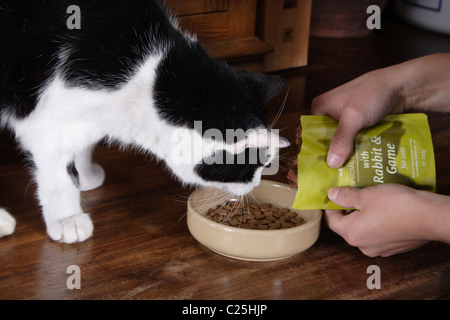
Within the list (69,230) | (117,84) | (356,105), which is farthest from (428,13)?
(69,230)

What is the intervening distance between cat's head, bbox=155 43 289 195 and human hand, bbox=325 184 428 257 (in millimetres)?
163

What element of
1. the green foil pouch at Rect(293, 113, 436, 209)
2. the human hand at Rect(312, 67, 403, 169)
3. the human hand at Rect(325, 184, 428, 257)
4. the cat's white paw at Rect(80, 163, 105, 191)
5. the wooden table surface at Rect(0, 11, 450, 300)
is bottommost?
the wooden table surface at Rect(0, 11, 450, 300)

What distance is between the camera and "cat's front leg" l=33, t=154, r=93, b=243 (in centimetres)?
112

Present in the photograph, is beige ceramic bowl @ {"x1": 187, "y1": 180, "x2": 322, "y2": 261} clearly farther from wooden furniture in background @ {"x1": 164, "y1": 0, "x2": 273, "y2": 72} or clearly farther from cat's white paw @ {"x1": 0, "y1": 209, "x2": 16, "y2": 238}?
wooden furniture in background @ {"x1": 164, "y1": 0, "x2": 273, "y2": 72}

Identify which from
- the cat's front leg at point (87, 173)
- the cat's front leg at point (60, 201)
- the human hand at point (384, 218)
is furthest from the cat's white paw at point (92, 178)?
the human hand at point (384, 218)

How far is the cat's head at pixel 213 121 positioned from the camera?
3.24ft

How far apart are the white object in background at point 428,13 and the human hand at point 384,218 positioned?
1878mm

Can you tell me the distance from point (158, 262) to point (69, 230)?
20 centimetres

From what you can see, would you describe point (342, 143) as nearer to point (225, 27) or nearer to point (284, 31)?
point (225, 27)

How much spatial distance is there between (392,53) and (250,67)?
0.73m

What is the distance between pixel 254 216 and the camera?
1134mm

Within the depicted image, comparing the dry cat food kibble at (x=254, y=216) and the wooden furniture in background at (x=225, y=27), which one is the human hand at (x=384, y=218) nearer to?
the dry cat food kibble at (x=254, y=216)

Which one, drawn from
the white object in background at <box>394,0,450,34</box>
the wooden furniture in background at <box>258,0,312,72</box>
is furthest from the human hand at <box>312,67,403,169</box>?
the white object in background at <box>394,0,450,34</box>

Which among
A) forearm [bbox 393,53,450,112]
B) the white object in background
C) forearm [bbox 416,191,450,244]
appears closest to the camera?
forearm [bbox 416,191,450,244]
